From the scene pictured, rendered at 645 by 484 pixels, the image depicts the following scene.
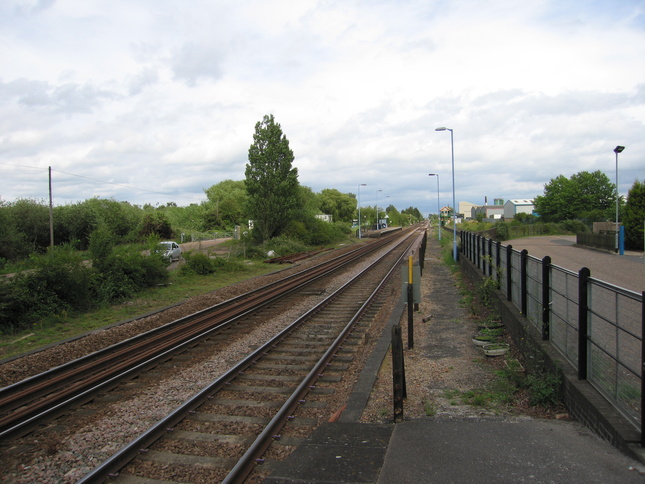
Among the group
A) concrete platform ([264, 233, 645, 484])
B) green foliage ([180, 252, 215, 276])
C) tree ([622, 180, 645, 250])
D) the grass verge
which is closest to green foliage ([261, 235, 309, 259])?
green foliage ([180, 252, 215, 276])

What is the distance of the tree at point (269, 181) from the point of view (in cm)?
3803

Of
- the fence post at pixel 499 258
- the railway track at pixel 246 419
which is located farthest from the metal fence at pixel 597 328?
the fence post at pixel 499 258

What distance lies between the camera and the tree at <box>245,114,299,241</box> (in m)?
38.0

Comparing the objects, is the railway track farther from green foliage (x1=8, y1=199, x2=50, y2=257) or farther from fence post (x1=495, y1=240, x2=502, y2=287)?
green foliage (x1=8, y1=199, x2=50, y2=257)

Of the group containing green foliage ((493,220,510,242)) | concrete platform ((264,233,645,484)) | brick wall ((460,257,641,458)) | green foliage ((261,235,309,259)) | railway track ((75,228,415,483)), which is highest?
green foliage ((493,220,510,242))

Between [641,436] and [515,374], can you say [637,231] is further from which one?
[641,436]

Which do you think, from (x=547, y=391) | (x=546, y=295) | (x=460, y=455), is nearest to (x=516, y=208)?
(x=546, y=295)

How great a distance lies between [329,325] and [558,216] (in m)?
68.4

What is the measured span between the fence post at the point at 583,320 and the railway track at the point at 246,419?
301cm

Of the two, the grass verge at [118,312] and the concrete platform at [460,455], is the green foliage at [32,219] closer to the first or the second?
the grass verge at [118,312]

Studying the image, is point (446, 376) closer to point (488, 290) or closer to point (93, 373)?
point (488, 290)

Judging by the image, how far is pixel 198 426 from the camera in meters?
5.70

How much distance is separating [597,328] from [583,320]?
20 cm

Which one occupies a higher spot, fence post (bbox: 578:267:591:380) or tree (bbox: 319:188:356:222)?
tree (bbox: 319:188:356:222)
